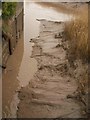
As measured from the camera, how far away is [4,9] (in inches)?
294

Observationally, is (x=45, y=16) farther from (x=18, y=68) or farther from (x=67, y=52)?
(x=18, y=68)

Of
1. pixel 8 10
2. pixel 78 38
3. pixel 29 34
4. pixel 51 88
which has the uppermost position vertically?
pixel 8 10

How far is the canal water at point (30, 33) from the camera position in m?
7.51

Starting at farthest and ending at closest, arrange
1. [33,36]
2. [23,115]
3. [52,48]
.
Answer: [33,36] < [52,48] < [23,115]

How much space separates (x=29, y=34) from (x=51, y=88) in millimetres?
5452

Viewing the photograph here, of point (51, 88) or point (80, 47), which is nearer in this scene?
point (51, 88)

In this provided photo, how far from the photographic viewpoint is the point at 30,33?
12219 millimetres

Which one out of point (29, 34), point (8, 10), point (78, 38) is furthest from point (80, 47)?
point (29, 34)

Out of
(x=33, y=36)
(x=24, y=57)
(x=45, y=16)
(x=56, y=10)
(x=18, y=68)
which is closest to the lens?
(x=18, y=68)

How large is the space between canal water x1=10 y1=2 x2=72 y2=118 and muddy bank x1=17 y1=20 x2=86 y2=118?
0.45 ft

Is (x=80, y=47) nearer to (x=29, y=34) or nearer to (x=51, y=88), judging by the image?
(x=51, y=88)

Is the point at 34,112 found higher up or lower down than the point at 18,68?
lower down

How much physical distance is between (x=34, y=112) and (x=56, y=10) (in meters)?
12.8

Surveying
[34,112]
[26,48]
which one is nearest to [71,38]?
[26,48]
